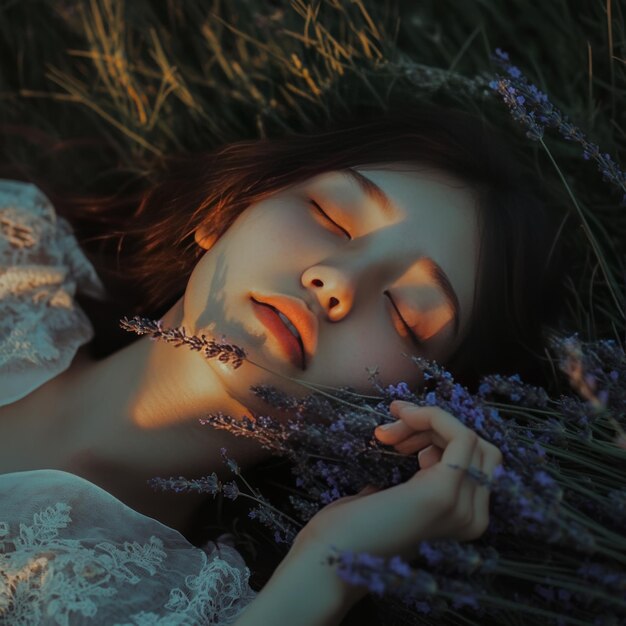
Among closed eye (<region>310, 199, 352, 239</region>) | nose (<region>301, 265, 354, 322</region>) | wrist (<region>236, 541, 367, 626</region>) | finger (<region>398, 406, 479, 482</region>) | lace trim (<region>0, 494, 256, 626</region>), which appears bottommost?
lace trim (<region>0, 494, 256, 626</region>)

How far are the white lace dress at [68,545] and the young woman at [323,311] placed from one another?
0.07 metres

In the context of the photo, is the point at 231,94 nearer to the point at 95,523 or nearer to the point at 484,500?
the point at 95,523

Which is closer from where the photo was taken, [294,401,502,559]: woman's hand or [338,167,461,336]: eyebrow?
[294,401,502,559]: woman's hand

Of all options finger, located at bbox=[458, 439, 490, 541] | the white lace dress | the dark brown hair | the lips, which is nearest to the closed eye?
the dark brown hair

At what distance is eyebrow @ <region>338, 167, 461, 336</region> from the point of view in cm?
169

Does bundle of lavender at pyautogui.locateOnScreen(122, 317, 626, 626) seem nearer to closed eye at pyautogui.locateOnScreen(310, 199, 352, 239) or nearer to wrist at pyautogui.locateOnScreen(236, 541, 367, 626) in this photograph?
wrist at pyautogui.locateOnScreen(236, 541, 367, 626)

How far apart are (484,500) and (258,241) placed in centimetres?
73

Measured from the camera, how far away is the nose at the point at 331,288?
5.12 feet

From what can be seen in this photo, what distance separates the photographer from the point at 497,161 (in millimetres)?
1947

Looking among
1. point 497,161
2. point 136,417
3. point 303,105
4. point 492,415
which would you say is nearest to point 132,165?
point 303,105

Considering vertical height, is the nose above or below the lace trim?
above

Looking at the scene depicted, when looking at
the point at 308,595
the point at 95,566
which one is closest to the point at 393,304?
the point at 308,595

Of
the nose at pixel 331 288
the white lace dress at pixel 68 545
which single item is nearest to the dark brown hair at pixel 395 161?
the white lace dress at pixel 68 545

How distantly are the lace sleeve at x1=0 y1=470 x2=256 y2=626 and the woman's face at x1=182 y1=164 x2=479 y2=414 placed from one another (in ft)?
1.24
